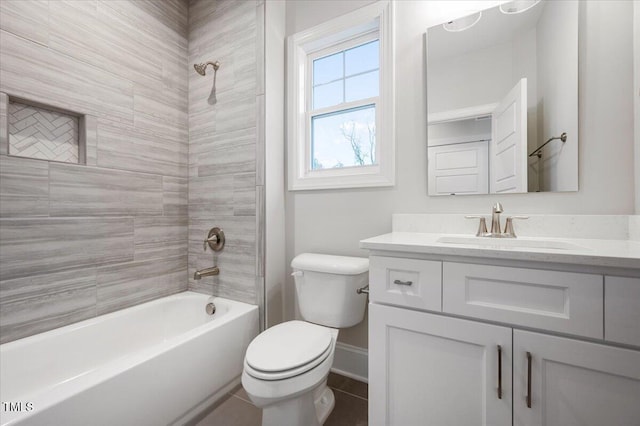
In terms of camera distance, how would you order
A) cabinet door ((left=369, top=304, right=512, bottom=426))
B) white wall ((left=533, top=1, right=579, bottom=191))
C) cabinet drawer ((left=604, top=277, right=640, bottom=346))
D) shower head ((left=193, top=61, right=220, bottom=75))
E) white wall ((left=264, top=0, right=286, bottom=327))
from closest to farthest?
cabinet drawer ((left=604, top=277, right=640, bottom=346))
cabinet door ((left=369, top=304, right=512, bottom=426))
white wall ((left=533, top=1, right=579, bottom=191))
white wall ((left=264, top=0, right=286, bottom=327))
shower head ((left=193, top=61, right=220, bottom=75))

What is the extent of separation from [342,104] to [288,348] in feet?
4.79

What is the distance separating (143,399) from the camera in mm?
1103

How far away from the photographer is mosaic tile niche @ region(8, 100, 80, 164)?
1346 mm

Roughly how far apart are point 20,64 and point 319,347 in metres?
1.91

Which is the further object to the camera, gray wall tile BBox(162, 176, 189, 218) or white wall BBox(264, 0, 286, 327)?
gray wall tile BBox(162, 176, 189, 218)

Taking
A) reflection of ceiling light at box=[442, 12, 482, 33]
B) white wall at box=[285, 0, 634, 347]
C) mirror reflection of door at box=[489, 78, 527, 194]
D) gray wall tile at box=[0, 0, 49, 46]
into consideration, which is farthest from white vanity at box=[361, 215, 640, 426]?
gray wall tile at box=[0, 0, 49, 46]

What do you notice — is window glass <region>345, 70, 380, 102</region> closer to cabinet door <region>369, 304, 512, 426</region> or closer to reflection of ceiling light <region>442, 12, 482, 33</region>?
reflection of ceiling light <region>442, 12, 482, 33</region>

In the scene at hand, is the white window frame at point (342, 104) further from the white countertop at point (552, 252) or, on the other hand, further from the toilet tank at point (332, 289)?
the white countertop at point (552, 252)

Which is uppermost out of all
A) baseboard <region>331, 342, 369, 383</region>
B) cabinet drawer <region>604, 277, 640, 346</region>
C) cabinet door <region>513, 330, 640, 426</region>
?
cabinet drawer <region>604, 277, 640, 346</region>

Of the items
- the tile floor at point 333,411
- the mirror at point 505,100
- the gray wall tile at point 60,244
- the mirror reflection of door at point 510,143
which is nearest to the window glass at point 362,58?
the mirror at point 505,100

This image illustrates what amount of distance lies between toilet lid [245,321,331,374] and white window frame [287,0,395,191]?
2.80ft

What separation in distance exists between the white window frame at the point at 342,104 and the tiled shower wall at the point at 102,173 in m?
0.33

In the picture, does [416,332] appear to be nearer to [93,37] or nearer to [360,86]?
[360,86]

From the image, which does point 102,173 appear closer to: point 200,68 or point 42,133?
point 42,133
